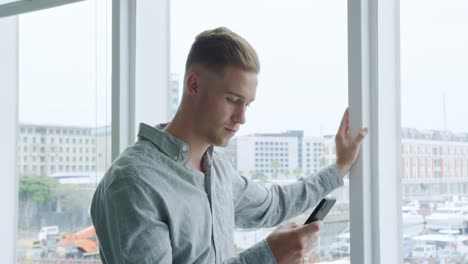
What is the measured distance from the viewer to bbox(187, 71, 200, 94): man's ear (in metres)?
1.45

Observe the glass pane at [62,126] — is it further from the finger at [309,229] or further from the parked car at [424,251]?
the parked car at [424,251]

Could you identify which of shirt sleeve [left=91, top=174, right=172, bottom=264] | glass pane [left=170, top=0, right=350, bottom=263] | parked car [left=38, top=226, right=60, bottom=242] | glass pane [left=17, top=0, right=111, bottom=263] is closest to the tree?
glass pane [left=17, top=0, right=111, bottom=263]

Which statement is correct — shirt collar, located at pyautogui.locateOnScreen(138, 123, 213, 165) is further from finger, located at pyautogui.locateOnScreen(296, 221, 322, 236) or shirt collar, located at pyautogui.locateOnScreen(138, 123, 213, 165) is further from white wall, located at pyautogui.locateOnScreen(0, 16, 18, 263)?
white wall, located at pyautogui.locateOnScreen(0, 16, 18, 263)

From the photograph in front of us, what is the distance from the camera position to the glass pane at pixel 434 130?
1425 millimetres

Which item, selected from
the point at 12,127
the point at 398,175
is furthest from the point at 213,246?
the point at 12,127

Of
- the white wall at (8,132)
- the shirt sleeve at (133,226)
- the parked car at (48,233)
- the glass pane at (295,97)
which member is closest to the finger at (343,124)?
the glass pane at (295,97)

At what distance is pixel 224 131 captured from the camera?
4.71 feet

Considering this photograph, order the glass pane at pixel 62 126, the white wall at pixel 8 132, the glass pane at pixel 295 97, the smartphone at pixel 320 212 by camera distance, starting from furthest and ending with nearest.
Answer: the white wall at pixel 8 132 < the glass pane at pixel 62 126 < the glass pane at pixel 295 97 < the smartphone at pixel 320 212

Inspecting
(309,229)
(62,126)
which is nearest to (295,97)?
(309,229)

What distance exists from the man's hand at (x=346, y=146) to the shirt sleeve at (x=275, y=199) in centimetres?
8

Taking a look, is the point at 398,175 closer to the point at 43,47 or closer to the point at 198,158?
the point at 198,158

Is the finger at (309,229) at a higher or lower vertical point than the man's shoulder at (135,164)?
lower

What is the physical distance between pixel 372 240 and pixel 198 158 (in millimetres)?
488

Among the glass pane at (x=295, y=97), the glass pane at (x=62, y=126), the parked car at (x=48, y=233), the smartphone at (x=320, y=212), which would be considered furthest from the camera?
the parked car at (x=48, y=233)
